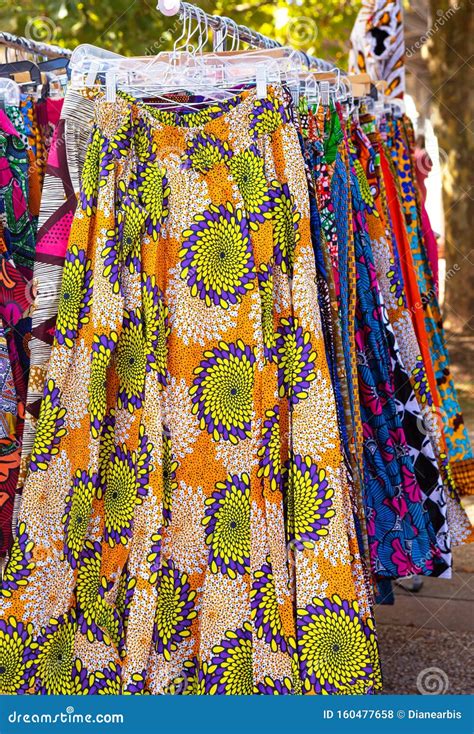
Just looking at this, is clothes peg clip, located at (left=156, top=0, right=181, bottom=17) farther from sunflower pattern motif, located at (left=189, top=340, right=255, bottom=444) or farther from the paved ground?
the paved ground

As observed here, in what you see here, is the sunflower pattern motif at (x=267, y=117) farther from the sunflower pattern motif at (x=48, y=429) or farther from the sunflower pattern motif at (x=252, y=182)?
the sunflower pattern motif at (x=48, y=429)

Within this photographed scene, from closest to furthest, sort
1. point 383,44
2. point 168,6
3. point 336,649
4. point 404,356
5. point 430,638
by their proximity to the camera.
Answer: point 336,649, point 168,6, point 404,356, point 430,638, point 383,44

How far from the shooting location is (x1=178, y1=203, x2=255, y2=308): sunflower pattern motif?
86.0 inches

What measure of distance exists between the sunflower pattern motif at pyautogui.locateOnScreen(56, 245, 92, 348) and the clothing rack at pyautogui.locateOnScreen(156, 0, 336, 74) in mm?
822

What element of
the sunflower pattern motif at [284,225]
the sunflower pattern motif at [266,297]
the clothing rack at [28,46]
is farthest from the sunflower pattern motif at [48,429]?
the clothing rack at [28,46]

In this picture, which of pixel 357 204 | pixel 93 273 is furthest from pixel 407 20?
pixel 93 273

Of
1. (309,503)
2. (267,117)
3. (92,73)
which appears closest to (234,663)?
(309,503)

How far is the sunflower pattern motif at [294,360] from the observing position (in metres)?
2.13

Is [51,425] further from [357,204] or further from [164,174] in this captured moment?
[357,204]

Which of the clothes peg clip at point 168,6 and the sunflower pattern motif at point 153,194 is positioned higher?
the clothes peg clip at point 168,6

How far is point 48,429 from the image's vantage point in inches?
87.0

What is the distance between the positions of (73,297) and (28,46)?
1.31 meters

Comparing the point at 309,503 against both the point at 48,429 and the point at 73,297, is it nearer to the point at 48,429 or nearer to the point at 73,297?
the point at 48,429

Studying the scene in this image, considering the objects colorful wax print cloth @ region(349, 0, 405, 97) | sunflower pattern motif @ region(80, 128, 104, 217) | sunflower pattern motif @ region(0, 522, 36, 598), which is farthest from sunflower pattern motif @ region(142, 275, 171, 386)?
colorful wax print cloth @ region(349, 0, 405, 97)
